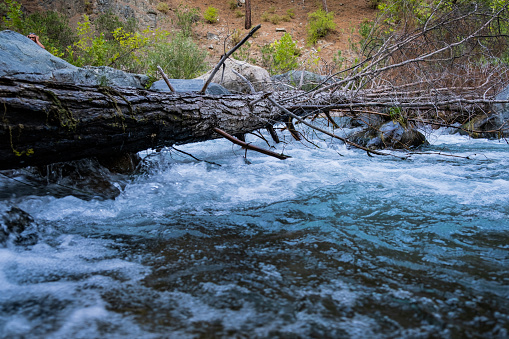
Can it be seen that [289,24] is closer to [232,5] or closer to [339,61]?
[232,5]

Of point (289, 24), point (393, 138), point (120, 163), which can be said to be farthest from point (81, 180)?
point (289, 24)

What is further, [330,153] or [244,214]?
[330,153]

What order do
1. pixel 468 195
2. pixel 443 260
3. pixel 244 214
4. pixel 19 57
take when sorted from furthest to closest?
pixel 19 57
pixel 468 195
pixel 244 214
pixel 443 260

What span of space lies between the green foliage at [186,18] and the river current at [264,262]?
53.9 feet

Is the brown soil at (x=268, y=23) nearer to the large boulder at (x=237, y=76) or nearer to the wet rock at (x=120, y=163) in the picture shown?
the large boulder at (x=237, y=76)

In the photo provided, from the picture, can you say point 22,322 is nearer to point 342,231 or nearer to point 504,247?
point 342,231

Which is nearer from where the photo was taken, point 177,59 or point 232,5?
point 177,59

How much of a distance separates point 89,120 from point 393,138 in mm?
4609

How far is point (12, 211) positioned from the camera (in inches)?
75.9

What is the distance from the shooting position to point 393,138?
208 inches

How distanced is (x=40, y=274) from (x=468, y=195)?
2.97 m

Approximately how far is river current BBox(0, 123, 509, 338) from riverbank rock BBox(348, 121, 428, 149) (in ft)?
7.52

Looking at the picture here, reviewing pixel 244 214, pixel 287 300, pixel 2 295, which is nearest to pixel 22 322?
pixel 2 295

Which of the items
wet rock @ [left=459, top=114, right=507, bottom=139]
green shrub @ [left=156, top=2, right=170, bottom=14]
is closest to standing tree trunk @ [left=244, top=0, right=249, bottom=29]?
green shrub @ [left=156, top=2, right=170, bottom=14]
